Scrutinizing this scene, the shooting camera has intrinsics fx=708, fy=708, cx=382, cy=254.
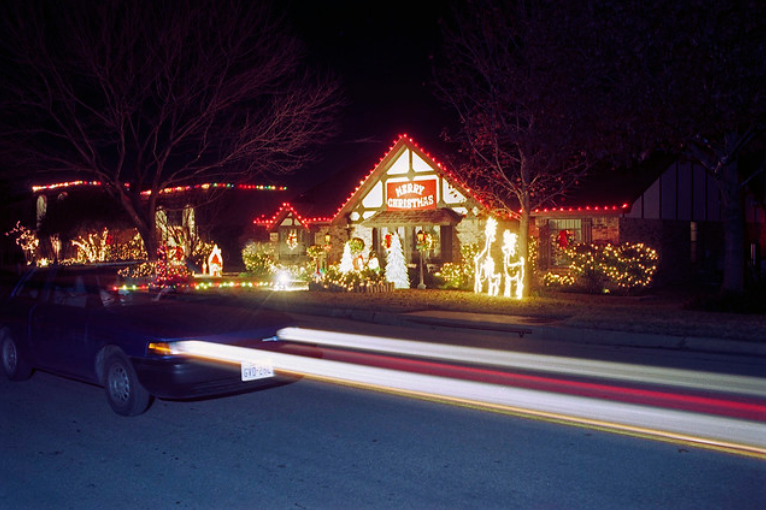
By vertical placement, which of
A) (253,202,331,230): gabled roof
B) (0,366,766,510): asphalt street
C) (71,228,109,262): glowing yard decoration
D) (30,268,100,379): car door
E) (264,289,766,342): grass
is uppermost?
(253,202,331,230): gabled roof

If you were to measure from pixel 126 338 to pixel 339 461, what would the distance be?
8.80 ft

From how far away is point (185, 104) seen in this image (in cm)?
2562

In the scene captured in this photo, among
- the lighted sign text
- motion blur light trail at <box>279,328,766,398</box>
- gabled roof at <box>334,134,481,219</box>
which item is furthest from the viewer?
the lighted sign text

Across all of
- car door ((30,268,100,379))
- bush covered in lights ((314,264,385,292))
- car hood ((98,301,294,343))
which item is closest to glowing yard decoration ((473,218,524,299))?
bush covered in lights ((314,264,385,292))

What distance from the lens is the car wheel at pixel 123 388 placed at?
23.0 feet

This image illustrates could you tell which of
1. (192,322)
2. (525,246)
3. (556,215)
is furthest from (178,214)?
(192,322)

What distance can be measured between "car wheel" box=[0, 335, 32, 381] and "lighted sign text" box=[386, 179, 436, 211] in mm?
17948

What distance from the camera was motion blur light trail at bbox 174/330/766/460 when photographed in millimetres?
5570

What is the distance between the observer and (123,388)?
715cm

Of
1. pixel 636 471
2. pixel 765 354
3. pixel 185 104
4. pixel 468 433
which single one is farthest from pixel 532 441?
pixel 185 104

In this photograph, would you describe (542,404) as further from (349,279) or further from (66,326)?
(349,279)

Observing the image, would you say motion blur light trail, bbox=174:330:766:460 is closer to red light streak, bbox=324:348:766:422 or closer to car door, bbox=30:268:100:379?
red light streak, bbox=324:348:766:422

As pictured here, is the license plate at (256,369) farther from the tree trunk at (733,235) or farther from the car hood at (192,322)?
the tree trunk at (733,235)

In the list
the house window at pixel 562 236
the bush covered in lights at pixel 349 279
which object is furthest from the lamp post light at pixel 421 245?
the house window at pixel 562 236
